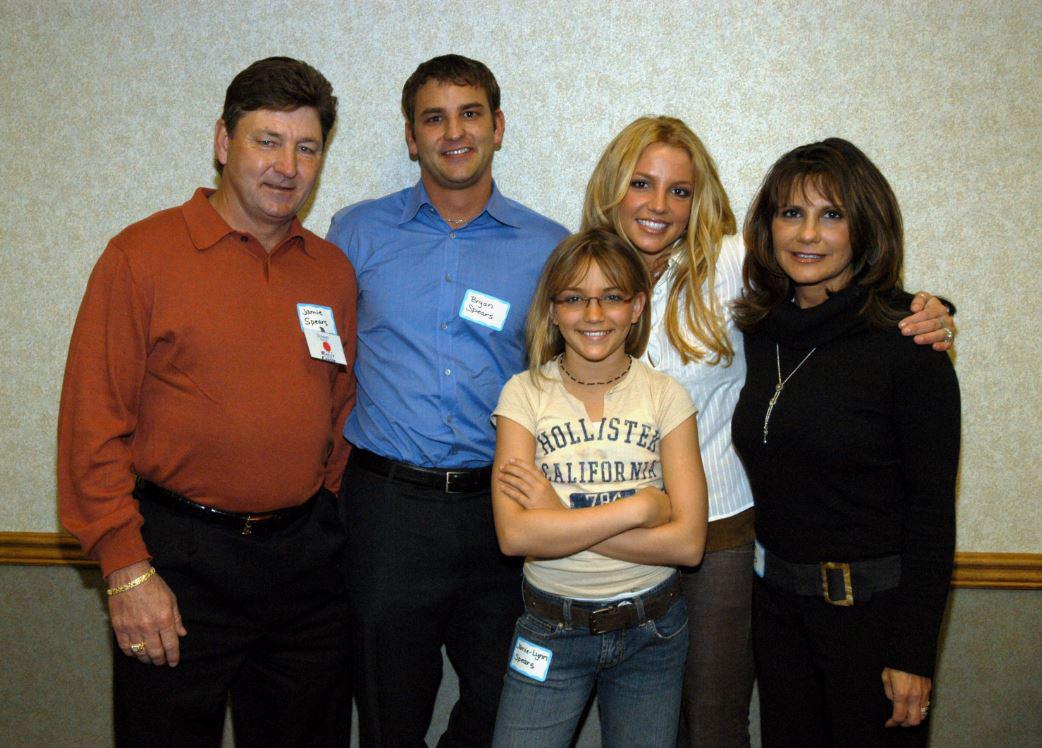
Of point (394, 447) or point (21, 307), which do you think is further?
point (21, 307)

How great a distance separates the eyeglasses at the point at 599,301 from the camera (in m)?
2.02

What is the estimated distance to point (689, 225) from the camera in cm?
229

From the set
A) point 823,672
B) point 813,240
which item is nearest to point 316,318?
point 813,240

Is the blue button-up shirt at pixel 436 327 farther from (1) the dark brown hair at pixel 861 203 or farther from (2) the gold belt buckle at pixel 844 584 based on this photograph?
(2) the gold belt buckle at pixel 844 584

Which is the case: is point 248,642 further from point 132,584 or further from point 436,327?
point 436,327

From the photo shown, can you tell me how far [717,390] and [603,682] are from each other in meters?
0.83

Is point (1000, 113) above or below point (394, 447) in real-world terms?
above

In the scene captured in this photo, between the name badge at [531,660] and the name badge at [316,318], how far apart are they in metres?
0.98

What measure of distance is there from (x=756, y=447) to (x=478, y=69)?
4.56 ft

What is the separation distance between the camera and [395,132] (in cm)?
288

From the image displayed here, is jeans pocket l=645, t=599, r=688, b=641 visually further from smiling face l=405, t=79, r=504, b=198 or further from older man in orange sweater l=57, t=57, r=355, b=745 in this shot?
smiling face l=405, t=79, r=504, b=198

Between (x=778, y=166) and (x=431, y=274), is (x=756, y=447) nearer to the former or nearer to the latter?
(x=778, y=166)

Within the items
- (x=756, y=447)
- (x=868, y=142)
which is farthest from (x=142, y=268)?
(x=868, y=142)

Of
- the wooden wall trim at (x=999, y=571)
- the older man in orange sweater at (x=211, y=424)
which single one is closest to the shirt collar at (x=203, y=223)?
the older man in orange sweater at (x=211, y=424)
